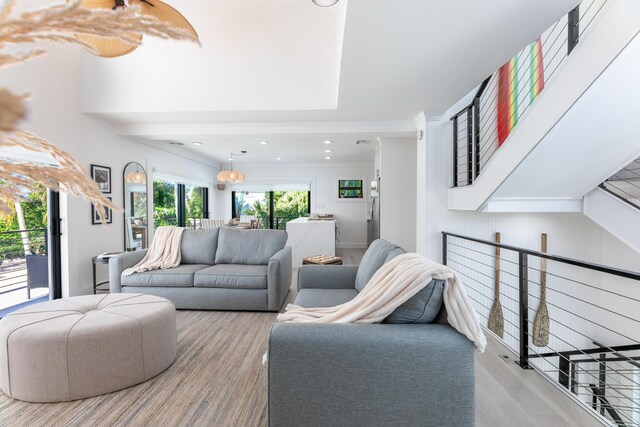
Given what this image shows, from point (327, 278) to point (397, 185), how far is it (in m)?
3.09

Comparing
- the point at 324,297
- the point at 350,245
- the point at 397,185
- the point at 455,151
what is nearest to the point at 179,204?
the point at 350,245

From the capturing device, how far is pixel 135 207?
5344mm

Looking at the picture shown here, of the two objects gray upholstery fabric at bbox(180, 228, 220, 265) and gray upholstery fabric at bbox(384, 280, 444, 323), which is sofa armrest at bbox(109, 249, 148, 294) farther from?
gray upholstery fabric at bbox(384, 280, 444, 323)

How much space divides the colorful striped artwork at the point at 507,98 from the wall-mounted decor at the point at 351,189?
492 centimetres

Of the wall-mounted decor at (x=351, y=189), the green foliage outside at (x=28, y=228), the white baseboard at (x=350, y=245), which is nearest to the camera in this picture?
the green foliage outside at (x=28, y=228)

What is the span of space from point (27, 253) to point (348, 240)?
271 inches

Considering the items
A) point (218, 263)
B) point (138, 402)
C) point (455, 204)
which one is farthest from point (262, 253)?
point (455, 204)

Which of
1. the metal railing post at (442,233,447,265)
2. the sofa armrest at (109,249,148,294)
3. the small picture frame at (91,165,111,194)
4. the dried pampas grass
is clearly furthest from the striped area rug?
the small picture frame at (91,165,111,194)

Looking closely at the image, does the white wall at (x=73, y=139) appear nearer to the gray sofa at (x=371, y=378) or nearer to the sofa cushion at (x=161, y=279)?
the sofa cushion at (x=161, y=279)

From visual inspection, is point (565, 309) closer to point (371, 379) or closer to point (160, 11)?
point (371, 379)

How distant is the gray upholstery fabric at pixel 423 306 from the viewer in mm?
1647

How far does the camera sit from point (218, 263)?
414cm

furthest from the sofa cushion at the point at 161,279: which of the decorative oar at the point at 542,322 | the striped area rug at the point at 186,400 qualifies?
the decorative oar at the point at 542,322

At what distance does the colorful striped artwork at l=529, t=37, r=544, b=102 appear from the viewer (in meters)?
3.84
